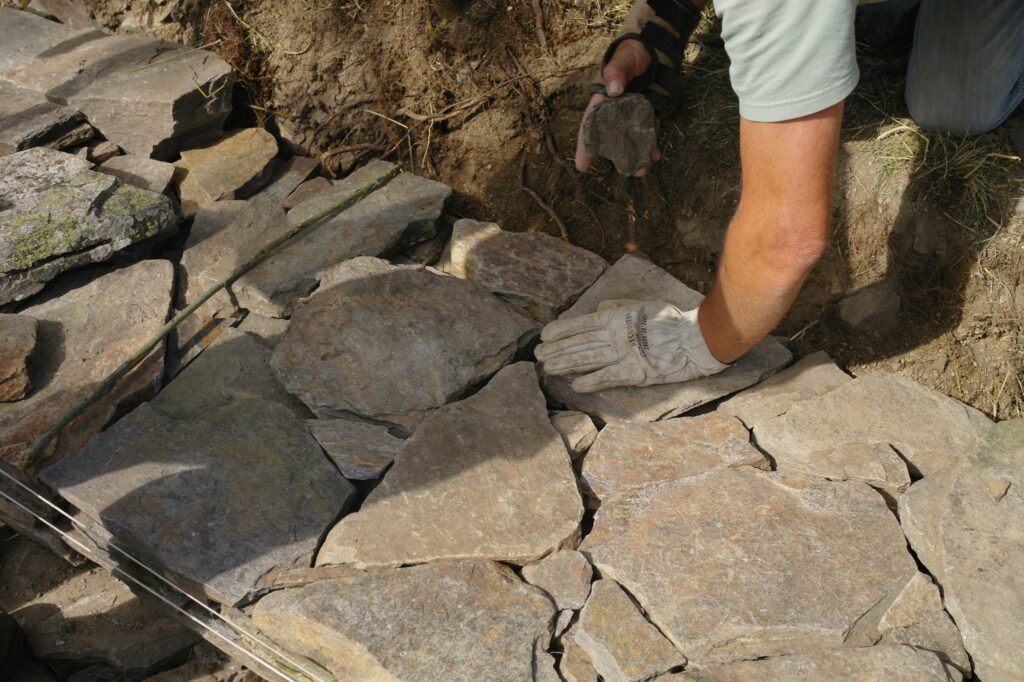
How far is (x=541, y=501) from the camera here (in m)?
2.40

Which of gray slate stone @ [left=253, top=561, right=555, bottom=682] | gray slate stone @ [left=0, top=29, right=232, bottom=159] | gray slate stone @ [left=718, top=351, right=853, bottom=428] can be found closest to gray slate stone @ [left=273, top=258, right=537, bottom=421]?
gray slate stone @ [left=253, top=561, right=555, bottom=682]

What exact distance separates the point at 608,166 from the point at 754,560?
5.62 feet

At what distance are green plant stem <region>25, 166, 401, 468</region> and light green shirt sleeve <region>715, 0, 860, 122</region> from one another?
6.11 feet

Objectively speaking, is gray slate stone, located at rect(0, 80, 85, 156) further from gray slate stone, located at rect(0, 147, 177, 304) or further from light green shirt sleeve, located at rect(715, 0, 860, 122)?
light green shirt sleeve, located at rect(715, 0, 860, 122)

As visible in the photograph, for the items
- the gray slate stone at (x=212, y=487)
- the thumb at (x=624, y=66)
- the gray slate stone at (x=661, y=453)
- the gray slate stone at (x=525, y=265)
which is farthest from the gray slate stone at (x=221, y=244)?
the gray slate stone at (x=661, y=453)

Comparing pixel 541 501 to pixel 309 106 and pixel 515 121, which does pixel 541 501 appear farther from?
pixel 309 106

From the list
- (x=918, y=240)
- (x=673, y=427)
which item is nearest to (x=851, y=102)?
(x=918, y=240)

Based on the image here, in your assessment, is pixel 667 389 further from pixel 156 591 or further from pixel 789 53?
pixel 156 591

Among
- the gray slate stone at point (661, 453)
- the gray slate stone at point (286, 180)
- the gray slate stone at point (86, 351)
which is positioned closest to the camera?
the gray slate stone at point (661, 453)

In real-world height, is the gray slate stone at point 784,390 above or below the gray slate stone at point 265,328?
below

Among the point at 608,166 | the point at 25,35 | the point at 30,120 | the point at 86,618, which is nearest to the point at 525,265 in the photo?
the point at 608,166

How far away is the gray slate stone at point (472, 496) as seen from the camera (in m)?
2.29

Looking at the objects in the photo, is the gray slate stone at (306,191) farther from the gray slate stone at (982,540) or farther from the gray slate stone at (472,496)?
the gray slate stone at (982,540)

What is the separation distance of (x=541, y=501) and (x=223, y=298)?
1.47m
